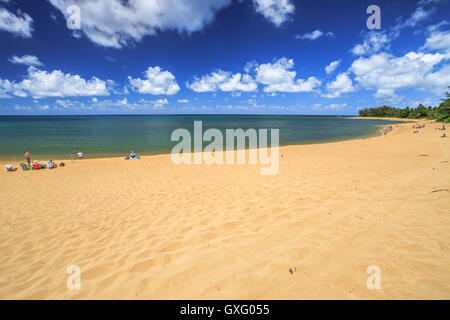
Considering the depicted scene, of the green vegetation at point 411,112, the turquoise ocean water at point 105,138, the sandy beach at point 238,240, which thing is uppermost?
the green vegetation at point 411,112

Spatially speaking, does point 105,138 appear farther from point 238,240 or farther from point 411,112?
point 411,112

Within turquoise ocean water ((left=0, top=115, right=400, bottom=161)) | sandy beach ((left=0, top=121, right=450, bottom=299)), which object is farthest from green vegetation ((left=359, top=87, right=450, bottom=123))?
sandy beach ((left=0, top=121, right=450, bottom=299))

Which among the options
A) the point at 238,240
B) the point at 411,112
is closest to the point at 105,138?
the point at 238,240

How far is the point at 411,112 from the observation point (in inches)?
3871

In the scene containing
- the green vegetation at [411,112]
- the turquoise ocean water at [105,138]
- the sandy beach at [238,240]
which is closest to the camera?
the sandy beach at [238,240]

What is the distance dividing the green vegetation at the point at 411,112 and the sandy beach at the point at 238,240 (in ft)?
194

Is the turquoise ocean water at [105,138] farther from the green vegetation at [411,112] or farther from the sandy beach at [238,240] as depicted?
the sandy beach at [238,240]

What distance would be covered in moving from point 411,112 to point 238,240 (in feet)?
462

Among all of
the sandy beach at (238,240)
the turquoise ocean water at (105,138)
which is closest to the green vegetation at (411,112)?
the turquoise ocean water at (105,138)

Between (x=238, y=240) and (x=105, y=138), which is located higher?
(x=105, y=138)

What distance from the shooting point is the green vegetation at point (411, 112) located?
44881mm
